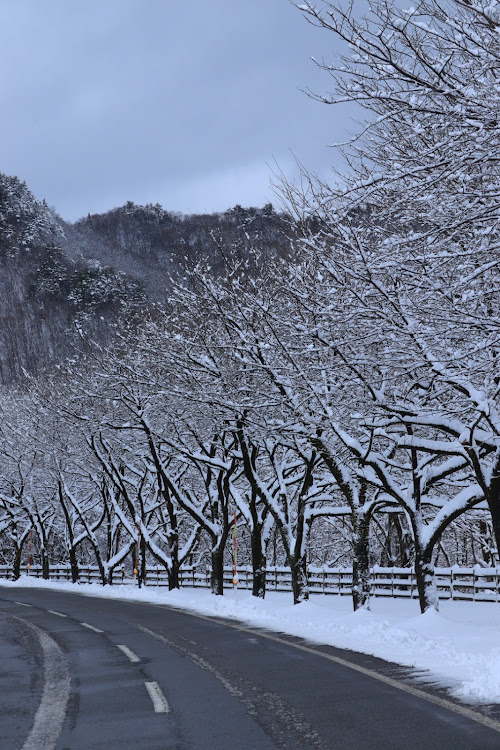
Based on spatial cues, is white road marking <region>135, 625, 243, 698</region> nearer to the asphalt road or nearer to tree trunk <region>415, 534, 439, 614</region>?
the asphalt road

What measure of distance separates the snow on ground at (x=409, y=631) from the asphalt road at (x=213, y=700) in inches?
24.5

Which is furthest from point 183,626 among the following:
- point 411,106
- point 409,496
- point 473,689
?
point 411,106

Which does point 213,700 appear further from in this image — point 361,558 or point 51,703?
point 361,558

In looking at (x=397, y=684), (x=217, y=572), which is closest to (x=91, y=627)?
(x=217, y=572)

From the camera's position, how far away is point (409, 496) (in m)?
18.5

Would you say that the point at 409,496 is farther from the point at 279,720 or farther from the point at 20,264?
the point at 20,264

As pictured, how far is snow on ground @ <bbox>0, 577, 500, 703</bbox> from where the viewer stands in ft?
33.2

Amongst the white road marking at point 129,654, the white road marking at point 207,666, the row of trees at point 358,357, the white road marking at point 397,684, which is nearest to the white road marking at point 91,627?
the white road marking at point 397,684

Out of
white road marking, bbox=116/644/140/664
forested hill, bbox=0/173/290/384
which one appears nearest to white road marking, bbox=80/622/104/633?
white road marking, bbox=116/644/140/664

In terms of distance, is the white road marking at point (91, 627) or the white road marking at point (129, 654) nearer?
the white road marking at point (129, 654)

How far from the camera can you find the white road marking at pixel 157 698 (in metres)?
8.65

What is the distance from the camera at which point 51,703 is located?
30.7 feet

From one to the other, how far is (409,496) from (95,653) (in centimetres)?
799

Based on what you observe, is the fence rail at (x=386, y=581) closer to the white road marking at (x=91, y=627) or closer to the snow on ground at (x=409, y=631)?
the snow on ground at (x=409, y=631)
